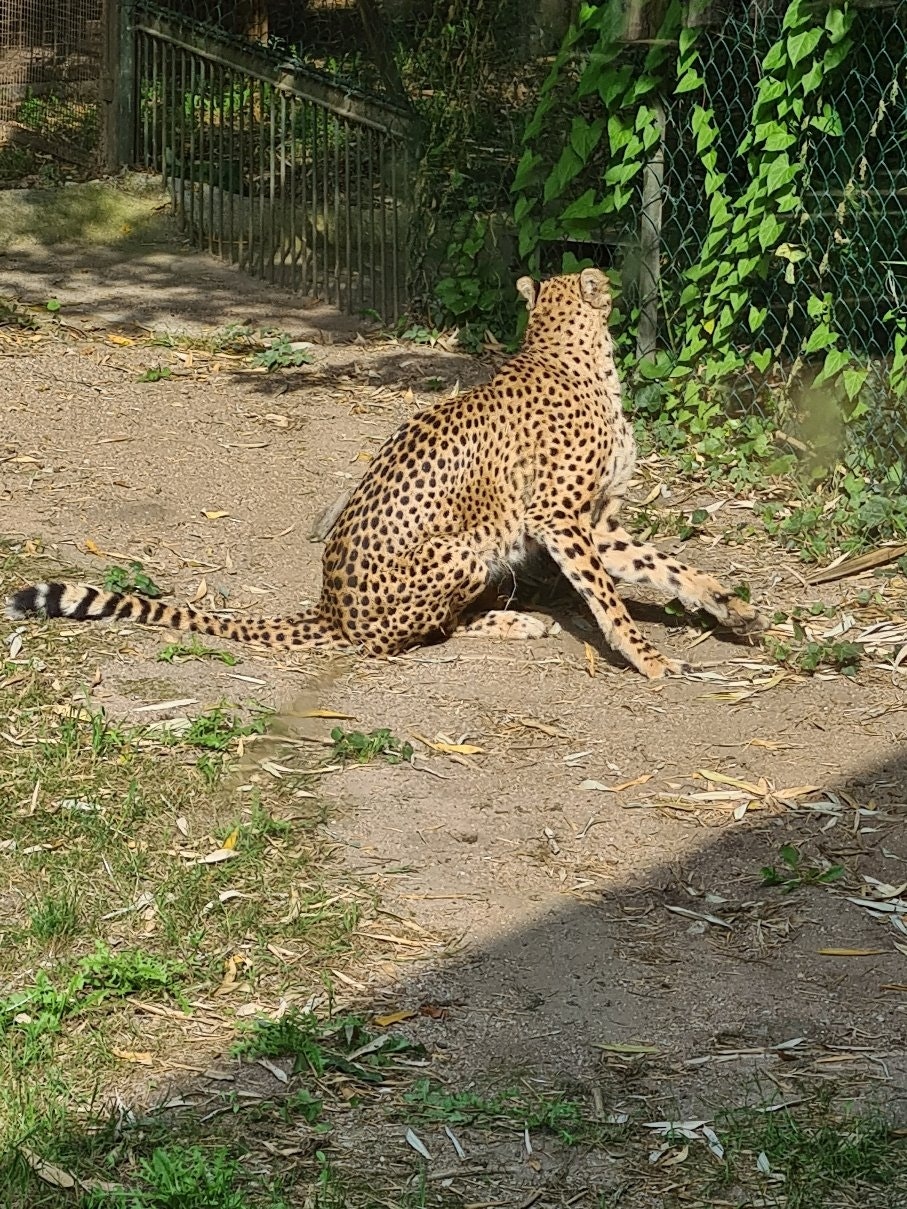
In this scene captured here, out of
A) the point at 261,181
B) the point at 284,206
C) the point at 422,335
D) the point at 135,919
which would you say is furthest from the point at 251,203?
the point at 135,919

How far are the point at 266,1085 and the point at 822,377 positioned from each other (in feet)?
14.2

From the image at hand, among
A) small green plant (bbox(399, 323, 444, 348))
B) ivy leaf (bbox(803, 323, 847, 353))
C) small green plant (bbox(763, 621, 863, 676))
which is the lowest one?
small green plant (bbox(763, 621, 863, 676))

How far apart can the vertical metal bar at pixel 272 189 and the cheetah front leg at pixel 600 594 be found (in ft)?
15.4

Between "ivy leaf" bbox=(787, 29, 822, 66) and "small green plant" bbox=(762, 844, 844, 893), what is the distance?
143 inches

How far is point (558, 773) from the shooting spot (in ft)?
16.3

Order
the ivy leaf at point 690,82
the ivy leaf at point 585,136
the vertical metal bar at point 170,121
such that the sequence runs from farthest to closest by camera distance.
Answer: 1. the vertical metal bar at point 170,121
2. the ivy leaf at point 585,136
3. the ivy leaf at point 690,82

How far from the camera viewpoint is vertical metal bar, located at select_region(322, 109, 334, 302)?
9.44 meters

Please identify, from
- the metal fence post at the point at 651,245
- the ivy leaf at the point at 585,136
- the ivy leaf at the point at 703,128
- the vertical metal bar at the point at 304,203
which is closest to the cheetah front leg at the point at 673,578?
the metal fence post at the point at 651,245

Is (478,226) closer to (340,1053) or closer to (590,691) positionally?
(590,691)

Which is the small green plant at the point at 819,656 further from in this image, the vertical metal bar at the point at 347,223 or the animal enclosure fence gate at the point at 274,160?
the vertical metal bar at the point at 347,223

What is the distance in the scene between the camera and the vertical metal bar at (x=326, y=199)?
9438 mm

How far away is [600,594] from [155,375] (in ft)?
11.5

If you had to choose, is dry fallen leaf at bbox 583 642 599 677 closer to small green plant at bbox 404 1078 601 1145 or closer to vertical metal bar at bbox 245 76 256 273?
small green plant at bbox 404 1078 601 1145

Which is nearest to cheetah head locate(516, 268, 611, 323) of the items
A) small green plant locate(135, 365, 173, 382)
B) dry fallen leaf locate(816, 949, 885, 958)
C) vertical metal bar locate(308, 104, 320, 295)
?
dry fallen leaf locate(816, 949, 885, 958)
